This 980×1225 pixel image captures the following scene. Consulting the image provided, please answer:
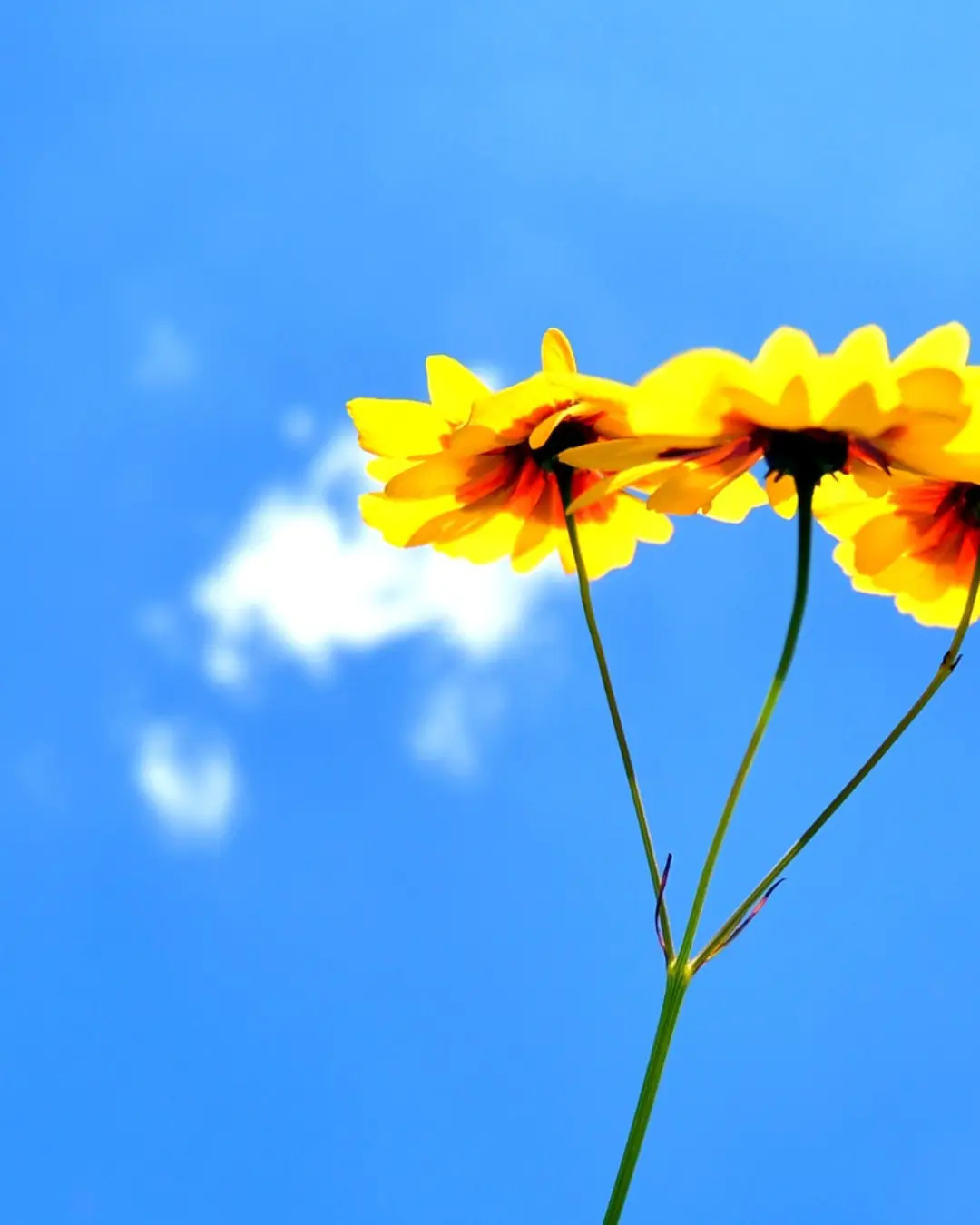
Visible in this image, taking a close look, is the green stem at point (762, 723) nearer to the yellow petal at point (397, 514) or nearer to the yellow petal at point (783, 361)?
the yellow petal at point (783, 361)

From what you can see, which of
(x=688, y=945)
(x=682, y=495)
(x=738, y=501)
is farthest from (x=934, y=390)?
(x=688, y=945)

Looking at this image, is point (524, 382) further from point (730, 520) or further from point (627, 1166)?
point (627, 1166)

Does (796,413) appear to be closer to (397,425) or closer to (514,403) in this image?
(514,403)

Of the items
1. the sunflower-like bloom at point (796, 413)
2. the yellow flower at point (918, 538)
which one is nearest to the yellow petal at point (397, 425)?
the sunflower-like bloom at point (796, 413)

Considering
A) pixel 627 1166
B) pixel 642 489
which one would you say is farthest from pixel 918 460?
pixel 627 1166

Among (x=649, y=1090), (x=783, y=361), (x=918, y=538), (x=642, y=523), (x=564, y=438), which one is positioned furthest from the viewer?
(x=642, y=523)
